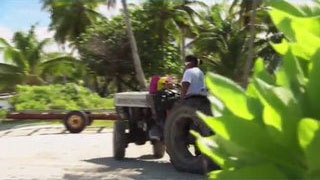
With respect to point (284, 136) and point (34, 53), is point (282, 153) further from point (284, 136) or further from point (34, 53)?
point (34, 53)

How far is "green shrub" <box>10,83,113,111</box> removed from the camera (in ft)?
74.8

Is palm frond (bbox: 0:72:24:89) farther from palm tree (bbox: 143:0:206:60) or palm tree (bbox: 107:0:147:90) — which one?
palm tree (bbox: 107:0:147:90)

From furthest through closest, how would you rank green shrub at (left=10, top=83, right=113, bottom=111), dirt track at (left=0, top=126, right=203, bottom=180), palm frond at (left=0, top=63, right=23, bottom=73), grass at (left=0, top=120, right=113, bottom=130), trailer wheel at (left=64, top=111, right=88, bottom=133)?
palm frond at (left=0, top=63, right=23, bottom=73), green shrub at (left=10, top=83, right=113, bottom=111), grass at (left=0, top=120, right=113, bottom=130), trailer wheel at (left=64, top=111, right=88, bottom=133), dirt track at (left=0, top=126, right=203, bottom=180)

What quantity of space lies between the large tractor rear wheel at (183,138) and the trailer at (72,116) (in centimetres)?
691

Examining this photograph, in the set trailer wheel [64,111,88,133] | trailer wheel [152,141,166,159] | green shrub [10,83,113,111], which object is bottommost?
trailer wheel [152,141,166,159]

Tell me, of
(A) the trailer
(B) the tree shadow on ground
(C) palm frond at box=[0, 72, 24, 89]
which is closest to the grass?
(A) the trailer

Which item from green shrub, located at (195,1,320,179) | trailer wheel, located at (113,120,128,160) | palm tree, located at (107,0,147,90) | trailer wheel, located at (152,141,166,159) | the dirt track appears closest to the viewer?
green shrub, located at (195,1,320,179)

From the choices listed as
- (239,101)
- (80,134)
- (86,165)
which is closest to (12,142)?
(80,134)

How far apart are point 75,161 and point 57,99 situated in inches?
501

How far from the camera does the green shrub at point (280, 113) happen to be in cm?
135

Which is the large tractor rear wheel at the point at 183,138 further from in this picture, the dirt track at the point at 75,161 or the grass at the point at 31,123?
the grass at the point at 31,123

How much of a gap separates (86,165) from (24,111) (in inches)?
401

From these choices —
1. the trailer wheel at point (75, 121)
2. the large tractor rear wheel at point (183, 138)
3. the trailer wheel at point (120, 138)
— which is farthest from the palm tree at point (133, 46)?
the large tractor rear wheel at point (183, 138)

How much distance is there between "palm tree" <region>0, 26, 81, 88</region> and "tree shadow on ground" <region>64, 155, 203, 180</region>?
20.9m
